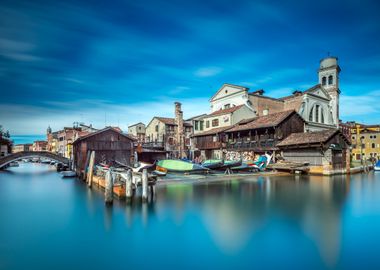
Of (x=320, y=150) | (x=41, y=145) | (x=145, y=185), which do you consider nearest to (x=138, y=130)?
(x=320, y=150)

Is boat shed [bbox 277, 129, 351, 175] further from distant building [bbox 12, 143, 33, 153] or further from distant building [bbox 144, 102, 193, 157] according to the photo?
distant building [bbox 12, 143, 33, 153]

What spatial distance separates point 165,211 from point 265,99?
31914mm

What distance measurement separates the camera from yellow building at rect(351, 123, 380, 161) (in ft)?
159

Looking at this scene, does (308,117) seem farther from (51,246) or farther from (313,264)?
(51,246)

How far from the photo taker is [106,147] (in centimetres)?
2647

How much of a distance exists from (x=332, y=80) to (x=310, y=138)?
70.3 ft

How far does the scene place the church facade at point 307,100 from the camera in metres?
35.4

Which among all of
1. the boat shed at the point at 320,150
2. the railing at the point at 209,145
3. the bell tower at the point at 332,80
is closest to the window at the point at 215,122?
the railing at the point at 209,145

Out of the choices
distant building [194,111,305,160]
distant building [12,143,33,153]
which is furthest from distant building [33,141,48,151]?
distant building [194,111,305,160]

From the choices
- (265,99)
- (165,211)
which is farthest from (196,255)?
(265,99)

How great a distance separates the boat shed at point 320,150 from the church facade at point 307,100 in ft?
24.3

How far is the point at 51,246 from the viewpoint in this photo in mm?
7969

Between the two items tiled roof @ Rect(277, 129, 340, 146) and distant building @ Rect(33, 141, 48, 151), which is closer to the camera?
tiled roof @ Rect(277, 129, 340, 146)

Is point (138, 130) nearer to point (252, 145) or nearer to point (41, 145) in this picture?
point (252, 145)
